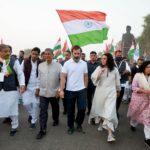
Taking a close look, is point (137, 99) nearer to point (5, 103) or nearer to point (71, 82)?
point (71, 82)

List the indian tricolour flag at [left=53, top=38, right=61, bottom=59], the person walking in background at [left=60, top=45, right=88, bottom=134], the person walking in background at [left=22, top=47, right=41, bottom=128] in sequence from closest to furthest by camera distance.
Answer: the person walking in background at [left=60, top=45, right=88, bottom=134] < the person walking in background at [left=22, top=47, right=41, bottom=128] < the indian tricolour flag at [left=53, top=38, right=61, bottom=59]

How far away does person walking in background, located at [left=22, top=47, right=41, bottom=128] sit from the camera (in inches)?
284

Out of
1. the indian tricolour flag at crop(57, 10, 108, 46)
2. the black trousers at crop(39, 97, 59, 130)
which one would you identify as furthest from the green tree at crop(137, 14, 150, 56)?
the black trousers at crop(39, 97, 59, 130)

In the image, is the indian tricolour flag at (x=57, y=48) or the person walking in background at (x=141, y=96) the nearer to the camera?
the person walking in background at (x=141, y=96)

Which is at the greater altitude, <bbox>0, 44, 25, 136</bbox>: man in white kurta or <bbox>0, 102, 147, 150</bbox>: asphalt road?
<bbox>0, 44, 25, 136</bbox>: man in white kurta

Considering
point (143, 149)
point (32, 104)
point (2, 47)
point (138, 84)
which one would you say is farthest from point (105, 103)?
point (2, 47)

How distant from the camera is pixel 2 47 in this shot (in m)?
6.38

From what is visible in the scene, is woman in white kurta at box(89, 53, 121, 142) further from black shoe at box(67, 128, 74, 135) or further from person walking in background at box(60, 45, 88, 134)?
black shoe at box(67, 128, 74, 135)

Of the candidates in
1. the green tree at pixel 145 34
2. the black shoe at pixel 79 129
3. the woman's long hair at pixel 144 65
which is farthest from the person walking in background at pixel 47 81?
the green tree at pixel 145 34

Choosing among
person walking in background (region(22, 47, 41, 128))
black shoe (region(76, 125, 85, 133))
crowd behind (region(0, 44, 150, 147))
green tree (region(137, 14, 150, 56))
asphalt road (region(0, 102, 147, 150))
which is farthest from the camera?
green tree (region(137, 14, 150, 56))

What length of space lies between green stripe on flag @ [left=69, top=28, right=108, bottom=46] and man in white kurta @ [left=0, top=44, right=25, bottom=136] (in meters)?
2.00

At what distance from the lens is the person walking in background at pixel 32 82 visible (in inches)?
284

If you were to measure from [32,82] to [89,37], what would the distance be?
2.14 m

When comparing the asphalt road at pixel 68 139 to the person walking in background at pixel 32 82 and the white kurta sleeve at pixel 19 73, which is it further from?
the white kurta sleeve at pixel 19 73
